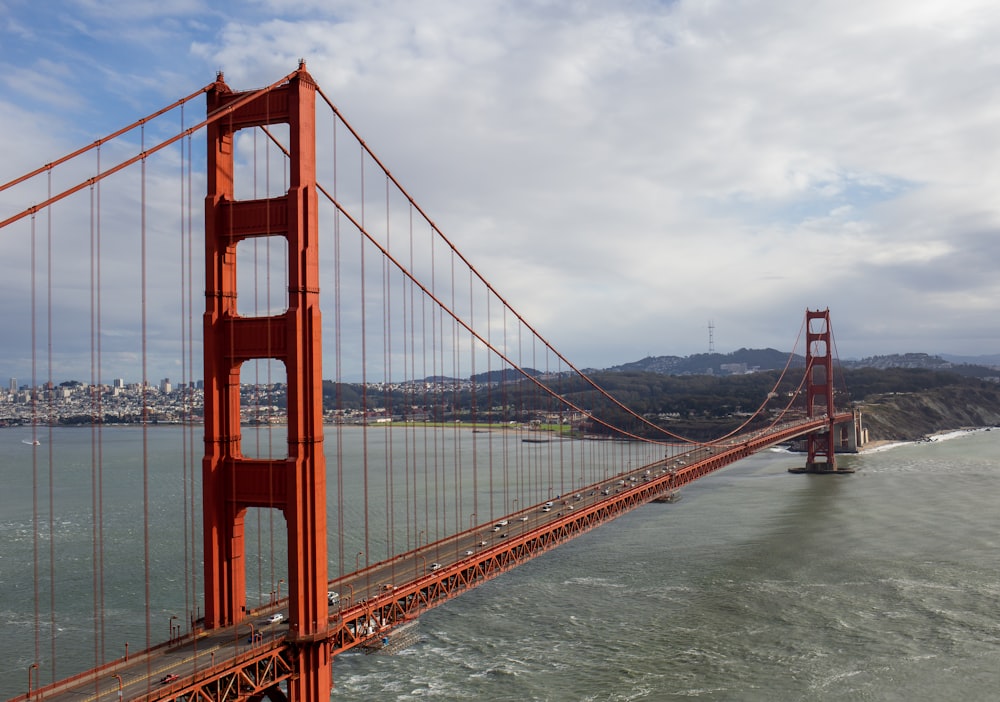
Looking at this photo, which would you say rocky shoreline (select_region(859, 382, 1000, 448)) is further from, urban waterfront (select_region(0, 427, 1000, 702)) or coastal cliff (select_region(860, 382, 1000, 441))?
urban waterfront (select_region(0, 427, 1000, 702))

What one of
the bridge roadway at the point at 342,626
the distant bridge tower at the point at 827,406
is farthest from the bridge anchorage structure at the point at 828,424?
the bridge roadway at the point at 342,626

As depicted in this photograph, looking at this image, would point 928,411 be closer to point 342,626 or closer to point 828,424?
point 828,424

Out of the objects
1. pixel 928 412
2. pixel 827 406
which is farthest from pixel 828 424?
pixel 928 412

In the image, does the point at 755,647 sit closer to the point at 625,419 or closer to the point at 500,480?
the point at 500,480

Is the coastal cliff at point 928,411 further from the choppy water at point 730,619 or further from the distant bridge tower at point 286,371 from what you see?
the distant bridge tower at point 286,371

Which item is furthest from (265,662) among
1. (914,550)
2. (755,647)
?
(914,550)
